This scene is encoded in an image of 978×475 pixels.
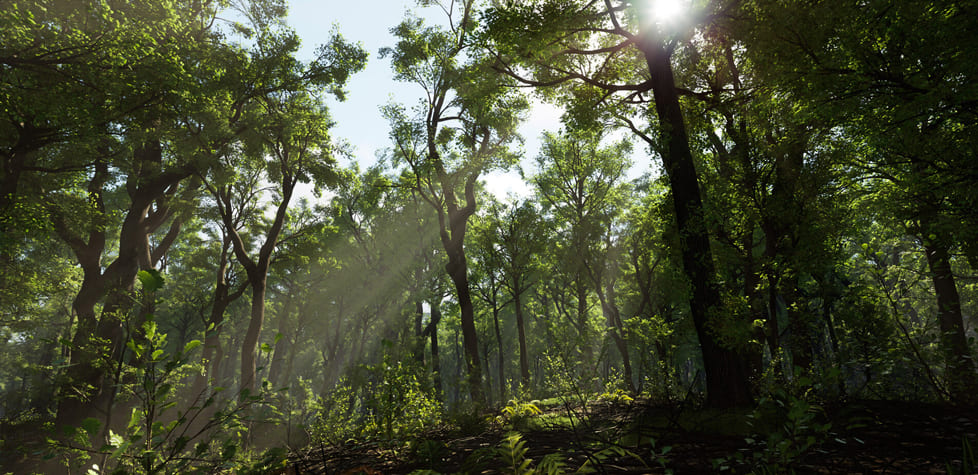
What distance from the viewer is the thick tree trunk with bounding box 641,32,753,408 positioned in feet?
19.9

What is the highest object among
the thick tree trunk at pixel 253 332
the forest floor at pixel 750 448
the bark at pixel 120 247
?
the bark at pixel 120 247

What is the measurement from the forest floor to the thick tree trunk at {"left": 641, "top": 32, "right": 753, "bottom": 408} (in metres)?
1.59

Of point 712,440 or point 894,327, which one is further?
point 894,327

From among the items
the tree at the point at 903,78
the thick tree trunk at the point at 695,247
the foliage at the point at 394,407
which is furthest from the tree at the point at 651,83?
the foliage at the point at 394,407

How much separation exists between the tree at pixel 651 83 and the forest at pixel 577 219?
0.16ft

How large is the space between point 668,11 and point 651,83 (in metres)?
1.21

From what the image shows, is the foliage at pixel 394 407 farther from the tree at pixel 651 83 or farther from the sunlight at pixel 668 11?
the sunlight at pixel 668 11

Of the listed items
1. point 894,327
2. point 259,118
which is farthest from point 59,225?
point 894,327

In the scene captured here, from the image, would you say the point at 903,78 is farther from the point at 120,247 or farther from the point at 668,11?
the point at 120,247

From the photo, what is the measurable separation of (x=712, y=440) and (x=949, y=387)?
4350mm

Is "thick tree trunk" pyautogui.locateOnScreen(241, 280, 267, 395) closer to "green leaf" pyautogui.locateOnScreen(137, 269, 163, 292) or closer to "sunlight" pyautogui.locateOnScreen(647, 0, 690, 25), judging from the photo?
"green leaf" pyautogui.locateOnScreen(137, 269, 163, 292)

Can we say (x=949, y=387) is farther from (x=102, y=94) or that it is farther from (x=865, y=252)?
(x=102, y=94)

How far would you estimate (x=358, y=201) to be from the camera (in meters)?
23.5

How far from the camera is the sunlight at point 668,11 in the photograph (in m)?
6.96
